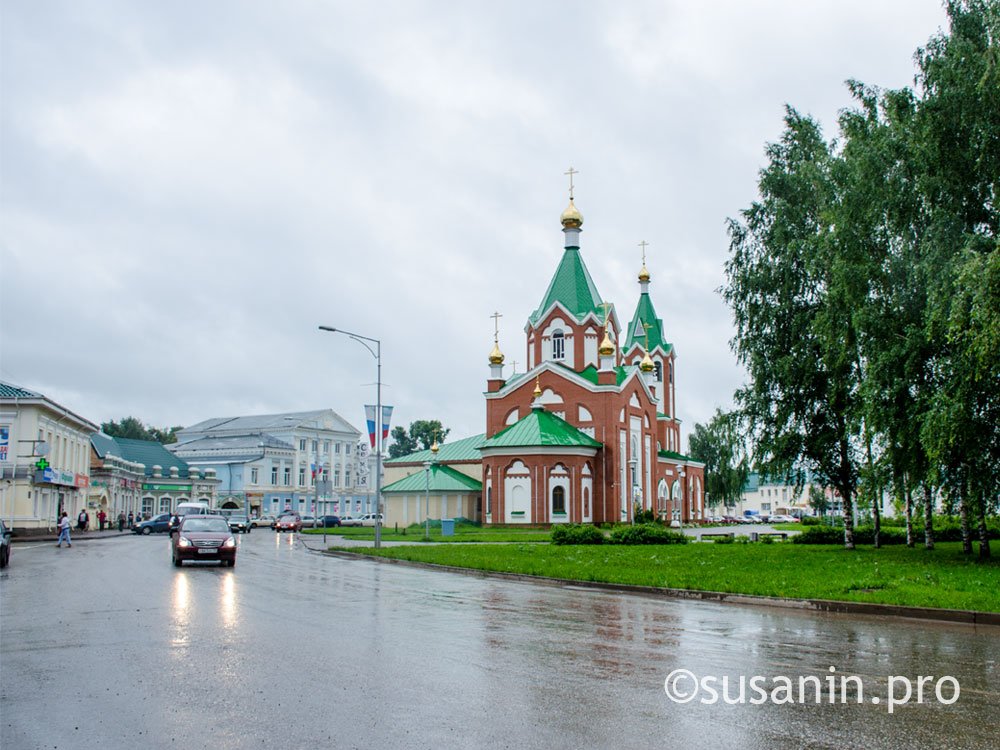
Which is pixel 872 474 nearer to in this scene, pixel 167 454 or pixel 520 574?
pixel 520 574

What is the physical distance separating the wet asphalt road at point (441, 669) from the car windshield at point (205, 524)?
25.0ft

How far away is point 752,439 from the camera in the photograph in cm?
3158

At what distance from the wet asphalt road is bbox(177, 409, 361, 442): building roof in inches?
3066

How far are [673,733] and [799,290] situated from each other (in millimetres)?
26246

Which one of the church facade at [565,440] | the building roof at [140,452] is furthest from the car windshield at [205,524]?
the building roof at [140,452]

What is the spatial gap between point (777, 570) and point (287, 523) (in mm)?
45236

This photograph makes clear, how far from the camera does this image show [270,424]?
311 ft

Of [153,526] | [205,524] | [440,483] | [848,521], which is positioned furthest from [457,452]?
[205,524]

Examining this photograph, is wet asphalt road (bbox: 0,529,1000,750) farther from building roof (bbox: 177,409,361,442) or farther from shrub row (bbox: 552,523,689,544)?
building roof (bbox: 177,409,361,442)

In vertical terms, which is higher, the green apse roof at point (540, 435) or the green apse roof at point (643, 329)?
the green apse roof at point (643, 329)

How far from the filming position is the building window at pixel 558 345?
203 ft

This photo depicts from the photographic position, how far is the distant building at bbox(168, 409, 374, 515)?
8569 centimetres

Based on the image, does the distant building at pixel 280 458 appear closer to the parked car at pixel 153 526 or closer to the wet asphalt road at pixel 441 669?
the parked car at pixel 153 526

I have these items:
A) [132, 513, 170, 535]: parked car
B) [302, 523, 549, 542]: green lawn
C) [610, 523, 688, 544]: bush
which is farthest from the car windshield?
[132, 513, 170, 535]: parked car
